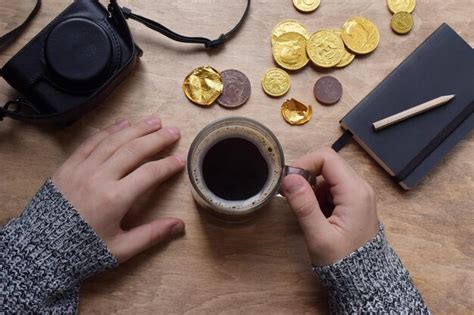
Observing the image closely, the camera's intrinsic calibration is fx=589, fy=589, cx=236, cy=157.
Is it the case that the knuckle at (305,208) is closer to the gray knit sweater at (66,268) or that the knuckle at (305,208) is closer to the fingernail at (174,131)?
the gray knit sweater at (66,268)

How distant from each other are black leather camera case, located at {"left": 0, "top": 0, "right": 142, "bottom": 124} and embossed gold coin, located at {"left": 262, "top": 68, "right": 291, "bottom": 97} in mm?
175

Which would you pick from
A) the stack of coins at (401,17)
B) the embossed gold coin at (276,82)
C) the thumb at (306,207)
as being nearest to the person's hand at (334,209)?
the thumb at (306,207)

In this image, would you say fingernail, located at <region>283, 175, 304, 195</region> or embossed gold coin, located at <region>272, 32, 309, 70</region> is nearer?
fingernail, located at <region>283, 175, 304, 195</region>

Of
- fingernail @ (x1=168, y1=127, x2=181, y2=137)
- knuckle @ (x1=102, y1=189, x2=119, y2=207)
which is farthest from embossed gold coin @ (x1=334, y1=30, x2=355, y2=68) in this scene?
knuckle @ (x1=102, y1=189, x2=119, y2=207)

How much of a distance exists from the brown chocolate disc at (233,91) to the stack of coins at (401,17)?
0.22 m

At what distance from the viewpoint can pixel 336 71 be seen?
0.80 metres

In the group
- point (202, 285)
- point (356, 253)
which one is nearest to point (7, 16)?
point (202, 285)

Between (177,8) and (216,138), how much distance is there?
0.68ft

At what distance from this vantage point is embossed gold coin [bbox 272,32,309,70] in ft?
2.59

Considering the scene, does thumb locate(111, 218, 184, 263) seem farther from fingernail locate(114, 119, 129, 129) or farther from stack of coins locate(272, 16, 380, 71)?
stack of coins locate(272, 16, 380, 71)

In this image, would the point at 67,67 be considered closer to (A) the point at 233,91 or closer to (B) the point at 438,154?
(A) the point at 233,91

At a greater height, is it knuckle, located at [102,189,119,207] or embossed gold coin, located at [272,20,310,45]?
embossed gold coin, located at [272,20,310,45]

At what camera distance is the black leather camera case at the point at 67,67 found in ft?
2.39

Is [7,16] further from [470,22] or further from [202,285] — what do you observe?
[470,22]
